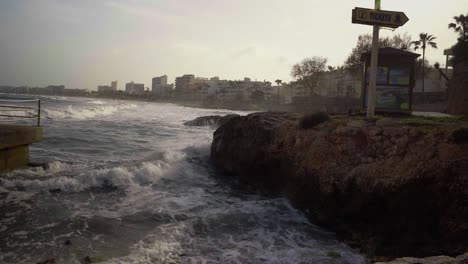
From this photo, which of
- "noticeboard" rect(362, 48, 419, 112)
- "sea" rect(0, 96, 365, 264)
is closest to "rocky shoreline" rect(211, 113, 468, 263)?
"sea" rect(0, 96, 365, 264)

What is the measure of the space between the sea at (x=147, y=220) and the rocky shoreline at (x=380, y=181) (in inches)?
20.7

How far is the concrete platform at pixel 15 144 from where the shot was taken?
9672 millimetres

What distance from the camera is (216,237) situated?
670cm

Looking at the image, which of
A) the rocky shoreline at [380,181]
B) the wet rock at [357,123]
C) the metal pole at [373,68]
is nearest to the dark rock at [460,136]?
the rocky shoreline at [380,181]

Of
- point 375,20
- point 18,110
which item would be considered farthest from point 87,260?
point 375,20

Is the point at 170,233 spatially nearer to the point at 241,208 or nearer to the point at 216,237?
the point at 216,237

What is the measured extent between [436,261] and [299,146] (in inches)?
260

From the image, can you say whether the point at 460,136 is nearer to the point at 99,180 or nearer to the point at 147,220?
the point at 147,220

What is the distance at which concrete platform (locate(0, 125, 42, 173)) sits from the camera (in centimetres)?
967

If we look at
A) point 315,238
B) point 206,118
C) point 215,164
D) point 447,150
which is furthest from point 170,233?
point 206,118

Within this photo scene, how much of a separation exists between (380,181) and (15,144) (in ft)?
33.3

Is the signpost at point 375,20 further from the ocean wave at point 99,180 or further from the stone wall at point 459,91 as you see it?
the stone wall at point 459,91

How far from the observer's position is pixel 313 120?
34.6ft

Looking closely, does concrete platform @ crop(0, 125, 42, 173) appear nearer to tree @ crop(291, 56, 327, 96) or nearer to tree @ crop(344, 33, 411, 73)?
tree @ crop(344, 33, 411, 73)
